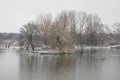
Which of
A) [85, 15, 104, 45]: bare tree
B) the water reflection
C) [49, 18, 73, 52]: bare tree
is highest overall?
[85, 15, 104, 45]: bare tree

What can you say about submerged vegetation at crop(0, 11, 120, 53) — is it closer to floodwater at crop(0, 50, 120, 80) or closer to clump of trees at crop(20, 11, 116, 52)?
clump of trees at crop(20, 11, 116, 52)

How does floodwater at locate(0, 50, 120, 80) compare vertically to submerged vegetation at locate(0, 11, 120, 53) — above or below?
below

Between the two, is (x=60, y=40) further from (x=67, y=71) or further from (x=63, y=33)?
(x=67, y=71)

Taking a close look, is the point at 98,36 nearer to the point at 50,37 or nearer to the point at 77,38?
the point at 77,38

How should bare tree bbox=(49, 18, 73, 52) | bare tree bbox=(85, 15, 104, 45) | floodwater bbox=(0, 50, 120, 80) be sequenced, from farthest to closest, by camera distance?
bare tree bbox=(85, 15, 104, 45)
bare tree bbox=(49, 18, 73, 52)
floodwater bbox=(0, 50, 120, 80)

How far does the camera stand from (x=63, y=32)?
4116 cm

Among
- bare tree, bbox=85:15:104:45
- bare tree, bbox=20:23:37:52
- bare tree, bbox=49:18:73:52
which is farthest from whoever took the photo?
bare tree, bbox=85:15:104:45

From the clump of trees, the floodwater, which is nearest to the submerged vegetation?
the clump of trees

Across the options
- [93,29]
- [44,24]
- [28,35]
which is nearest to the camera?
[28,35]

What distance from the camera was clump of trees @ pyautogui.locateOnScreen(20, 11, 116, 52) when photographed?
133 ft

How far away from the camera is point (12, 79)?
14.8 m

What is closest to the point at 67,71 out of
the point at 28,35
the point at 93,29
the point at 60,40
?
the point at 60,40

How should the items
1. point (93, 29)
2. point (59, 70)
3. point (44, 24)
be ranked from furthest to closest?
point (93, 29)
point (44, 24)
point (59, 70)

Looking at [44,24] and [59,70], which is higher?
[44,24]
